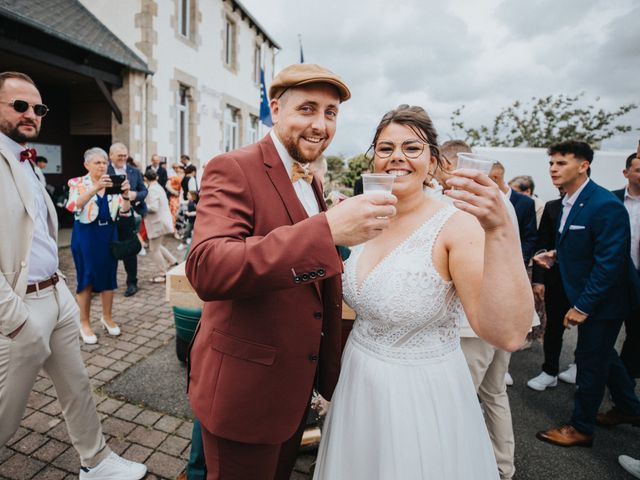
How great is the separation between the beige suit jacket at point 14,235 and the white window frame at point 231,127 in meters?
15.9

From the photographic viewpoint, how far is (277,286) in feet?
3.81

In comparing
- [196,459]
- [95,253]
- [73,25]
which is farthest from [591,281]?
[73,25]

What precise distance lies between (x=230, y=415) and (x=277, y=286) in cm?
76

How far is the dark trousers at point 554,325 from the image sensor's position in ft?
13.8

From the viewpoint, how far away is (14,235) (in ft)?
6.99

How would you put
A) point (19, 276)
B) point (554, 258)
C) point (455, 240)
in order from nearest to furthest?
1. point (455, 240)
2. point (19, 276)
3. point (554, 258)

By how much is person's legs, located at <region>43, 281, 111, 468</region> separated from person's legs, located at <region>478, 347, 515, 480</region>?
277cm

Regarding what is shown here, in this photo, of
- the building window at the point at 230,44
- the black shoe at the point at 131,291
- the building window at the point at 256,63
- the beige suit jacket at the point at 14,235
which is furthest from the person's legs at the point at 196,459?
the building window at the point at 256,63

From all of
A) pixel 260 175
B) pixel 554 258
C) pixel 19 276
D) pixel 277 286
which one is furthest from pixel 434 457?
pixel 554 258

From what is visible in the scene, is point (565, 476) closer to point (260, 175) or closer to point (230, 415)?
point (230, 415)

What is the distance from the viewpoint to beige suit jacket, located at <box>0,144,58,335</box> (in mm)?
1980

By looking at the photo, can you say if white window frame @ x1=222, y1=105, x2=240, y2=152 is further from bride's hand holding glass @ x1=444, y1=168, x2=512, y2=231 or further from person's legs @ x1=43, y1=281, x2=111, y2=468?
bride's hand holding glass @ x1=444, y1=168, x2=512, y2=231

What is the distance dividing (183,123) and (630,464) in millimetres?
15190

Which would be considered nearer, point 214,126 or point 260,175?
point 260,175
